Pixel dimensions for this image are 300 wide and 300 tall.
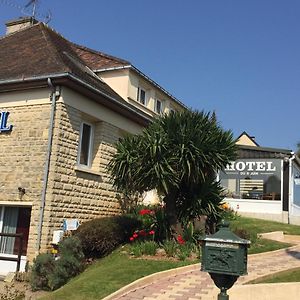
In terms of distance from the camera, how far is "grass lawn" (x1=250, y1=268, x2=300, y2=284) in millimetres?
9570

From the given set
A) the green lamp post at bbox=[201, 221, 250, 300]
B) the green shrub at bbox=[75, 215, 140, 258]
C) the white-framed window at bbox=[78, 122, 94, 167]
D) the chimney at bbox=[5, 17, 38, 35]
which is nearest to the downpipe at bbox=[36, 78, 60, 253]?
the green shrub at bbox=[75, 215, 140, 258]

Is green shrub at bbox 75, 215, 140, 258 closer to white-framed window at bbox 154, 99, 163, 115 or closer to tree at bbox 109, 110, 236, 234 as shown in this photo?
tree at bbox 109, 110, 236, 234

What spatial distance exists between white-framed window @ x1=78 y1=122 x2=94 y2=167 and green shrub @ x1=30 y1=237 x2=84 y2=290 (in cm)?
421

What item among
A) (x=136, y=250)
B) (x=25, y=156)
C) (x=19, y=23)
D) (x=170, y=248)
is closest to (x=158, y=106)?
(x=19, y=23)

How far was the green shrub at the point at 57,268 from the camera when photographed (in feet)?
37.6

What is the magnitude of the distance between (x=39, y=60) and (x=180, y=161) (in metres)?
6.64

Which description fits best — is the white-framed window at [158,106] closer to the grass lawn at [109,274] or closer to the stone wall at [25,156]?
the stone wall at [25,156]

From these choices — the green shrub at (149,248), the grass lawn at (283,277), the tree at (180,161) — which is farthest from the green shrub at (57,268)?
the grass lawn at (283,277)

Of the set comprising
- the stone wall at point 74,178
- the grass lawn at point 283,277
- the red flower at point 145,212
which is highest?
the stone wall at point 74,178

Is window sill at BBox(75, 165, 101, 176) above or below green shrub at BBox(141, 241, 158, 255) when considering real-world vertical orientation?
above

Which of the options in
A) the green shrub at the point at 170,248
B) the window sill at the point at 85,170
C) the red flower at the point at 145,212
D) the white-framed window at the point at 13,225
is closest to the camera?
the green shrub at the point at 170,248

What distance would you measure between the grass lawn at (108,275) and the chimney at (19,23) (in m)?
13.3

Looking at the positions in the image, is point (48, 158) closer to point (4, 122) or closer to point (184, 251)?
point (4, 122)

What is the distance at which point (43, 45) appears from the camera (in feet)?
56.9
